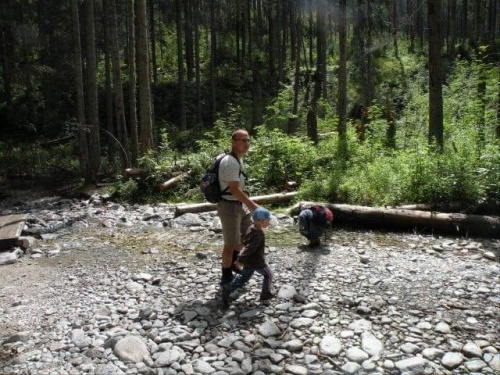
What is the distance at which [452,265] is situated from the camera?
22.5 ft

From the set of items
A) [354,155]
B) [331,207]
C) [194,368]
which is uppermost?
[354,155]

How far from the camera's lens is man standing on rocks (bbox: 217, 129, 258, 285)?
5480 millimetres

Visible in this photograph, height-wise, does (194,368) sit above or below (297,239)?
below

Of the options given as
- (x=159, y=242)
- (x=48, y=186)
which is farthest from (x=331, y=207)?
(x=48, y=186)

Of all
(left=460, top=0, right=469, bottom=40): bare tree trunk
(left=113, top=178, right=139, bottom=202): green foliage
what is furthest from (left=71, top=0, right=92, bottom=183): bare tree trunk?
(left=460, top=0, right=469, bottom=40): bare tree trunk

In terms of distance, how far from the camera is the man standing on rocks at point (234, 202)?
548cm

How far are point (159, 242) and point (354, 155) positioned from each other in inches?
245

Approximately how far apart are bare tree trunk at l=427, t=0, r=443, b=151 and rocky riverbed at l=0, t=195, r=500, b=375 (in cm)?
441

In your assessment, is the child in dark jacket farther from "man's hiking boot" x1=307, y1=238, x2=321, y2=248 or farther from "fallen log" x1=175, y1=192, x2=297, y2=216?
"fallen log" x1=175, y1=192, x2=297, y2=216

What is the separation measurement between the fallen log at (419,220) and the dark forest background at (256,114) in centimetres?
53

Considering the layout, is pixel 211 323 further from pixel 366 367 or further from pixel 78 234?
pixel 78 234

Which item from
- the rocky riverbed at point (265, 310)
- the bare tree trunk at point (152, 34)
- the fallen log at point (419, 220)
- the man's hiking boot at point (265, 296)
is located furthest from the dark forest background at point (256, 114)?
the man's hiking boot at point (265, 296)

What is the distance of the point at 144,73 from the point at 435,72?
29.0ft

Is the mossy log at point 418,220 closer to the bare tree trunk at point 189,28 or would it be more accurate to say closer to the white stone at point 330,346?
the white stone at point 330,346
